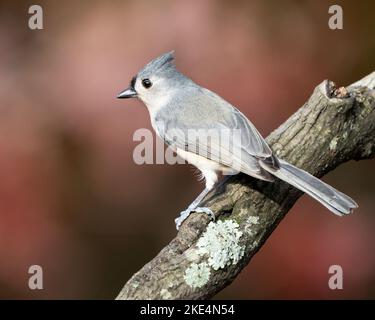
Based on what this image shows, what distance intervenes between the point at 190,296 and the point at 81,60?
6.61ft

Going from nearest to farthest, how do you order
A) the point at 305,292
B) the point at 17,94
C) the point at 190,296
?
1. the point at 190,296
2. the point at 305,292
3. the point at 17,94

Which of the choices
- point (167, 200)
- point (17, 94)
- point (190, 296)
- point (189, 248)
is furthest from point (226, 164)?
point (17, 94)

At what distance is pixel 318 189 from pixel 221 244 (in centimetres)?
53

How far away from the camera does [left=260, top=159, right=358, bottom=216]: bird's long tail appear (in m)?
2.77

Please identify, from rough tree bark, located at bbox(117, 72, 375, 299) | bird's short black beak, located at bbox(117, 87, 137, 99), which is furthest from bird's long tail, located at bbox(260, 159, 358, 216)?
bird's short black beak, located at bbox(117, 87, 137, 99)

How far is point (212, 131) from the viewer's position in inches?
119

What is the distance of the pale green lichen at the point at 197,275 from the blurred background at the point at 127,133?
123 centimetres

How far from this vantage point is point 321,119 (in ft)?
10.2

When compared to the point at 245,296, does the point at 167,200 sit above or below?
above

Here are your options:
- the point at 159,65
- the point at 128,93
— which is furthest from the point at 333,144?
the point at 128,93

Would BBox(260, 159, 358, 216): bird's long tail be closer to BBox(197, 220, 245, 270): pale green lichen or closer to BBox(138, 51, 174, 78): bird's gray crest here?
BBox(197, 220, 245, 270): pale green lichen

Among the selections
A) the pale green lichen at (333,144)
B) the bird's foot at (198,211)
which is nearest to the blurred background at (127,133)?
the pale green lichen at (333,144)

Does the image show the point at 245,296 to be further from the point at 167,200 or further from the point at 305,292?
the point at 167,200

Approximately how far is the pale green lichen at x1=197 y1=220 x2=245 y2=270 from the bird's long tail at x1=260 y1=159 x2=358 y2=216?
31cm
